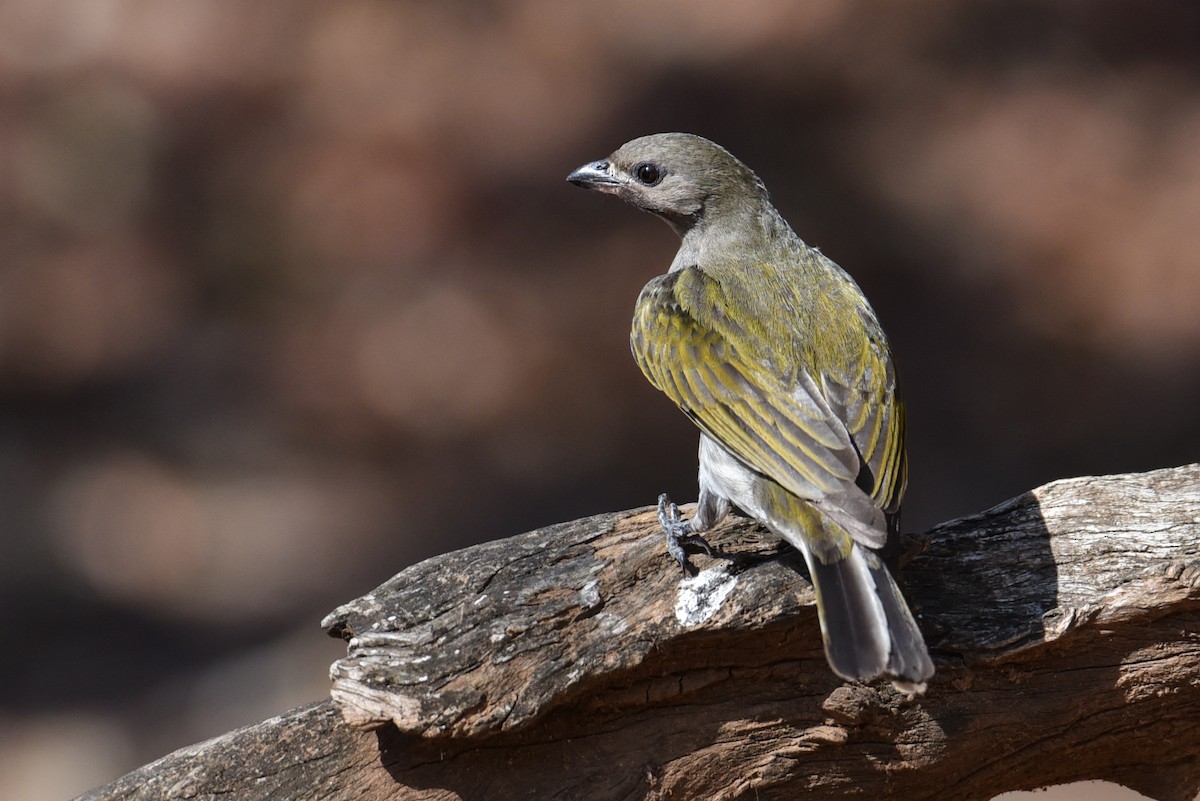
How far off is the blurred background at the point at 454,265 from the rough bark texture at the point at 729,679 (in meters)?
3.92

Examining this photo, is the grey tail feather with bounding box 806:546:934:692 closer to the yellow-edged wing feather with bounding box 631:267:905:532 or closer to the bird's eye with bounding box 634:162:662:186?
the yellow-edged wing feather with bounding box 631:267:905:532

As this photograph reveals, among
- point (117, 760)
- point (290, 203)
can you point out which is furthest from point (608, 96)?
point (117, 760)

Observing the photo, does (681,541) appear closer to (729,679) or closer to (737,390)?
(729,679)

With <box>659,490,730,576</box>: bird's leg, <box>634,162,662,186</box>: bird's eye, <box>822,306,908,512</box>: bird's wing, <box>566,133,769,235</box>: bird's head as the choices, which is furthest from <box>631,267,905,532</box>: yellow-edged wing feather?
<box>634,162,662,186</box>: bird's eye

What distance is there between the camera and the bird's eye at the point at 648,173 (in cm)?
517

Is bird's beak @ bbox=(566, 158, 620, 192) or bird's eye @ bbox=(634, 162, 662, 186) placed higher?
bird's beak @ bbox=(566, 158, 620, 192)

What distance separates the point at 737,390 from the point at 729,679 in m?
0.93

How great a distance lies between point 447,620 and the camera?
365cm

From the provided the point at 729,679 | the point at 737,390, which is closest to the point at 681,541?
the point at 729,679

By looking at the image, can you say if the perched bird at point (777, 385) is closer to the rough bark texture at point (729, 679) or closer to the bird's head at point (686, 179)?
the bird's head at point (686, 179)

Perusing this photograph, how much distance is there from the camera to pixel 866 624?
344cm

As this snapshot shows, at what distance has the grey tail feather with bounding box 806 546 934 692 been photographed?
335 cm

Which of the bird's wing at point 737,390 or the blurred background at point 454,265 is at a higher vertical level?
the blurred background at point 454,265

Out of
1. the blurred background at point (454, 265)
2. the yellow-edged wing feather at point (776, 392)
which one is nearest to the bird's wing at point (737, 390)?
the yellow-edged wing feather at point (776, 392)
